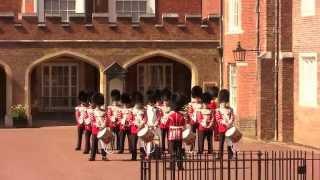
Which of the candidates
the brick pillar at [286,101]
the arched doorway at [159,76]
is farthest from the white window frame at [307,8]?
the arched doorway at [159,76]

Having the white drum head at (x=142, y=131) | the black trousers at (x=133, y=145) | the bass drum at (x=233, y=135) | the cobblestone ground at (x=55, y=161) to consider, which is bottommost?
the cobblestone ground at (x=55, y=161)

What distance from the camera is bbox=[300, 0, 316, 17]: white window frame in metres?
25.0

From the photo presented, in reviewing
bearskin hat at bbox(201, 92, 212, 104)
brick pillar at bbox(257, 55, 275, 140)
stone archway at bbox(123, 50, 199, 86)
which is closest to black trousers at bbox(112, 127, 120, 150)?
bearskin hat at bbox(201, 92, 212, 104)

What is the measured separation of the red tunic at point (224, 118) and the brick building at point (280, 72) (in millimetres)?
4227

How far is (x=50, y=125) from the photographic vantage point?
35.2m

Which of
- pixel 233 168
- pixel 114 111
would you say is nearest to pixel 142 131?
pixel 114 111

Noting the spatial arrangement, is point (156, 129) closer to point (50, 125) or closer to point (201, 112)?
point (201, 112)

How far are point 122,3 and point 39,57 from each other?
5.92 metres

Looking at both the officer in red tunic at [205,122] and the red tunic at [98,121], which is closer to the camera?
the red tunic at [98,121]

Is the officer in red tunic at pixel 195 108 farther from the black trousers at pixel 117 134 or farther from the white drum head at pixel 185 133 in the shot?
the white drum head at pixel 185 133

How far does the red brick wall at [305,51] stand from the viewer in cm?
2478

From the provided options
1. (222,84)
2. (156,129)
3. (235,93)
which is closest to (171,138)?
(156,129)

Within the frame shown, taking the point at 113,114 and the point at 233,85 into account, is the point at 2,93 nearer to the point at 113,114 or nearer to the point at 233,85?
the point at 233,85

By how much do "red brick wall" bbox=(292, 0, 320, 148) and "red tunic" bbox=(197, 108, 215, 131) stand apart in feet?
13.3
